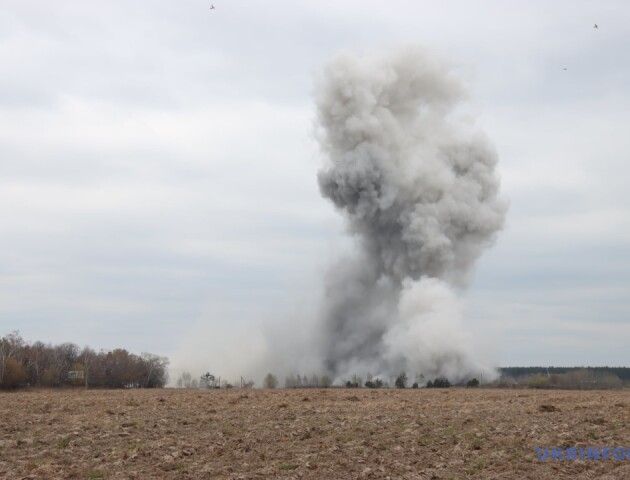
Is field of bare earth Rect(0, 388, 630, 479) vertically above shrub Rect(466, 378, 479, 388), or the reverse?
shrub Rect(466, 378, 479, 388)

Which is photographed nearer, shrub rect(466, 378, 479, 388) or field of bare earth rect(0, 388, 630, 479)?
field of bare earth rect(0, 388, 630, 479)

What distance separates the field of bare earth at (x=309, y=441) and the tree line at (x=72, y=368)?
168 feet

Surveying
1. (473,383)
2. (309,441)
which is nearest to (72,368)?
(473,383)

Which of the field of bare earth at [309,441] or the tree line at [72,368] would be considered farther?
the tree line at [72,368]

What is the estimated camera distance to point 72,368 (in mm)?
99625

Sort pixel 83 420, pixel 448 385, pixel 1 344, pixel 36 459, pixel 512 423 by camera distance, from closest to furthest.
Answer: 1. pixel 36 459
2. pixel 512 423
3. pixel 83 420
4. pixel 448 385
5. pixel 1 344

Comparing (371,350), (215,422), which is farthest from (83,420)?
(371,350)

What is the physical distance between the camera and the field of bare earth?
17953 mm

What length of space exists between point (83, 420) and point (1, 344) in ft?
235

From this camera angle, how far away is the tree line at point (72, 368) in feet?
268

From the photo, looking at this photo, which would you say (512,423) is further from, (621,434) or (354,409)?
(354,409)

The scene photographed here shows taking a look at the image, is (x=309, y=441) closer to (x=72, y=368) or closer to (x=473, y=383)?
(x=473, y=383)

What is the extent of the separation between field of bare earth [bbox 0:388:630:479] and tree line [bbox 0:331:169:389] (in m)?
51.1

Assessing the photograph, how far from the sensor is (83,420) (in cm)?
2848
